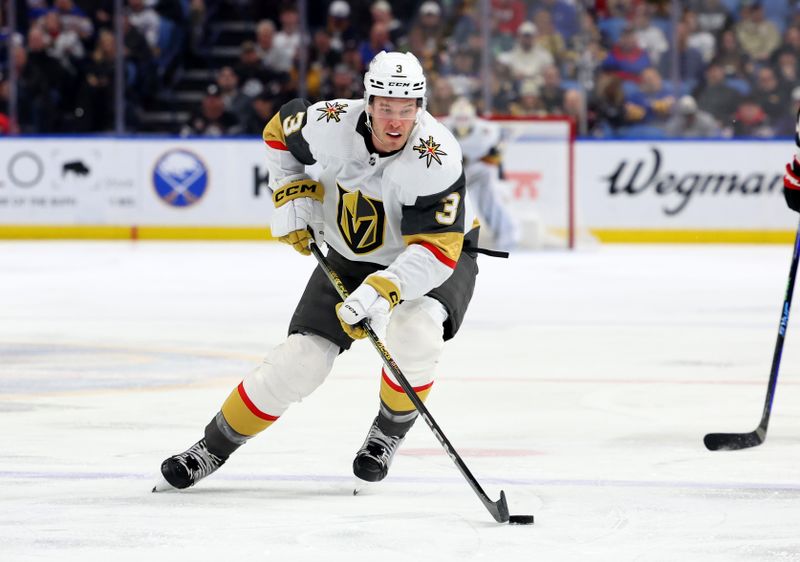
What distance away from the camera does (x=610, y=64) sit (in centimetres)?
1212

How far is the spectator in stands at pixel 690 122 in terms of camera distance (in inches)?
476

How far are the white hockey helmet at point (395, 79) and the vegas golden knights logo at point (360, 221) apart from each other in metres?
0.23

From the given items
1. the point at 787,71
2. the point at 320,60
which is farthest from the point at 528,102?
the point at 787,71

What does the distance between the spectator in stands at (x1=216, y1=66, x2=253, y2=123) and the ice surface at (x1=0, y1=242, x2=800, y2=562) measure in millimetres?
4196

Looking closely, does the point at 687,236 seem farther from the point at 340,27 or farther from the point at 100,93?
the point at 100,93

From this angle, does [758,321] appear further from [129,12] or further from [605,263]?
[129,12]

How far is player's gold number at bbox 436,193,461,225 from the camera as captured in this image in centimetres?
344

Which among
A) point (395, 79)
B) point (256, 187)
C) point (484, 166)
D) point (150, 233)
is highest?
point (395, 79)

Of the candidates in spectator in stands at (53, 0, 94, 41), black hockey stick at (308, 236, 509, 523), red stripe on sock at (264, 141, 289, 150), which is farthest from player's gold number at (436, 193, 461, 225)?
spectator in stands at (53, 0, 94, 41)

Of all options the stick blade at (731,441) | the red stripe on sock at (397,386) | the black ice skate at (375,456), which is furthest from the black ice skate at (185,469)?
the stick blade at (731,441)

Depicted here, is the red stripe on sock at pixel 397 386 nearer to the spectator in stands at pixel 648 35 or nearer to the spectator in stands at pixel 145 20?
the spectator in stands at pixel 648 35

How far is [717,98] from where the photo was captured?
39.8 feet

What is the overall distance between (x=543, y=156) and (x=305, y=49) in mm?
2166

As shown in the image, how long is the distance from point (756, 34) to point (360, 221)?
9.22 metres
